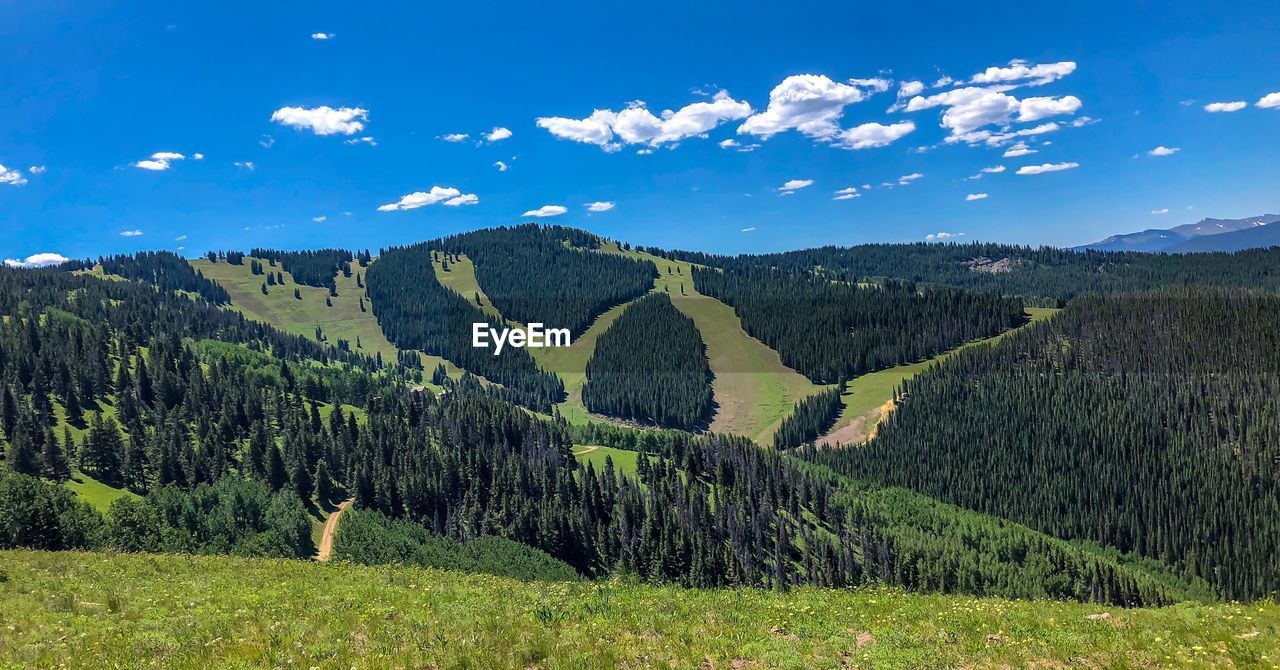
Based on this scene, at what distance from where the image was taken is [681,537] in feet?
465

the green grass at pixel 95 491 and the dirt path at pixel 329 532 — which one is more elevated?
the green grass at pixel 95 491

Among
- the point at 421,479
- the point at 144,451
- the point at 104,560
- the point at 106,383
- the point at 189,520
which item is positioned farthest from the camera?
the point at 106,383

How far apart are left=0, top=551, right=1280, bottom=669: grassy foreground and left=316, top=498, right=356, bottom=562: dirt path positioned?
9131 centimetres

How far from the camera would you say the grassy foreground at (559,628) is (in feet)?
67.6

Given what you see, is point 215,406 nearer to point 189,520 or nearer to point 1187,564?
point 189,520

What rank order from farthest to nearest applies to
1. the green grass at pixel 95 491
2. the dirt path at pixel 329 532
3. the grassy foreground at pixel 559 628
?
the green grass at pixel 95 491, the dirt path at pixel 329 532, the grassy foreground at pixel 559 628

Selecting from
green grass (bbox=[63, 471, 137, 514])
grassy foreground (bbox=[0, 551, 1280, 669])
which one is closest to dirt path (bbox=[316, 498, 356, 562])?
green grass (bbox=[63, 471, 137, 514])

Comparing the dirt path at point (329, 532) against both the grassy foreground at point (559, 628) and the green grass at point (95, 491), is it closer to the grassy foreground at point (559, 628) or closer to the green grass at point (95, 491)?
the green grass at point (95, 491)

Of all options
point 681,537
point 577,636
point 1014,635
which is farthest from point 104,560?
point 681,537

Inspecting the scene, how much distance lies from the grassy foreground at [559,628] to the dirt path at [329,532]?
3595 inches

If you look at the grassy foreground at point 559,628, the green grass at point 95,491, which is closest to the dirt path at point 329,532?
the green grass at point 95,491

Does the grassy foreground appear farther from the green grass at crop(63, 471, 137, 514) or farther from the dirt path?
the green grass at crop(63, 471, 137, 514)

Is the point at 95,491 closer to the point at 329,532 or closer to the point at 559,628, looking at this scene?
the point at 329,532

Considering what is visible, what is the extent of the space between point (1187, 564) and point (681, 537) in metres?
134
